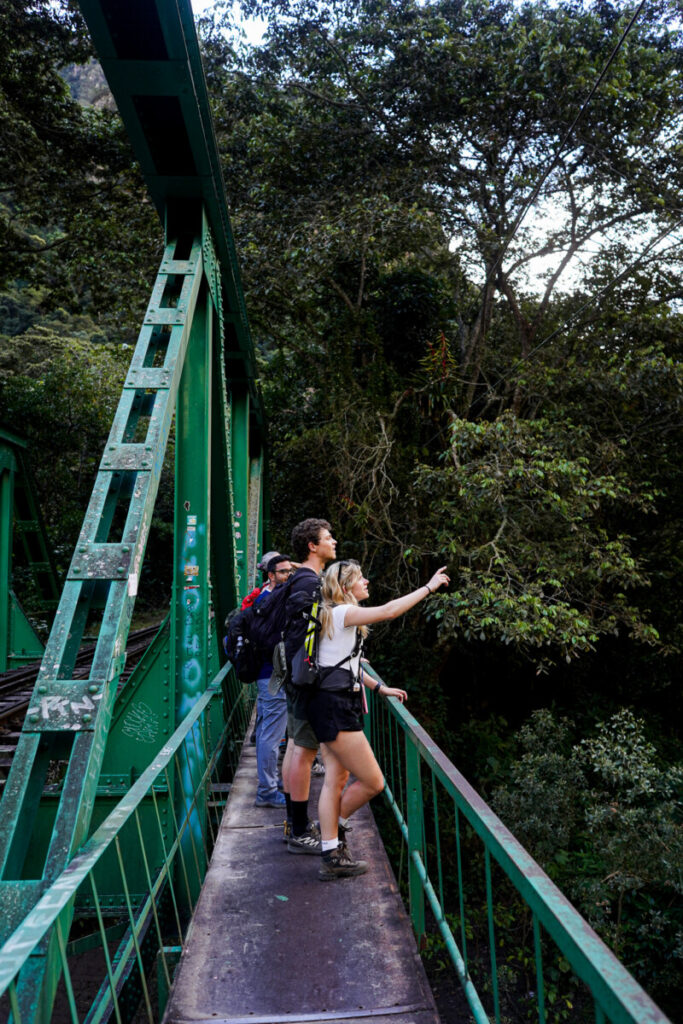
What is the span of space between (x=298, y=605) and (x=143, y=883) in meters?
3.41

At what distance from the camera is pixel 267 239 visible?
1182 cm

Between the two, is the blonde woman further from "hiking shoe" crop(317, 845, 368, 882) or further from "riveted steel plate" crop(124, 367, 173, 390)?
"riveted steel plate" crop(124, 367, 173, 390)

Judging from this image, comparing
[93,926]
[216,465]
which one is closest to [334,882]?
[216,465]

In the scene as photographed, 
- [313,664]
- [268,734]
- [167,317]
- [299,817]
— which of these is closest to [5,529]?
[268,734]

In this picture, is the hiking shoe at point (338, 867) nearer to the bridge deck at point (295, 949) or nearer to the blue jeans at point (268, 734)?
the bridge deck at point (295, 949)

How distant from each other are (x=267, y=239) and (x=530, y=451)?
586 centimetres

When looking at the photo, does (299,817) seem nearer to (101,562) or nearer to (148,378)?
(101,562)

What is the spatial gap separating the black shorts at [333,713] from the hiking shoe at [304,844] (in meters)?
0.95

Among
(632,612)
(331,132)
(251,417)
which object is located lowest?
(632,612)

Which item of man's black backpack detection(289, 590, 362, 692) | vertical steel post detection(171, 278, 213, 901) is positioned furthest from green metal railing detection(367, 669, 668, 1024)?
vertical steel post detection(171, 278, 213, 901)

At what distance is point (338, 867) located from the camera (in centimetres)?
368

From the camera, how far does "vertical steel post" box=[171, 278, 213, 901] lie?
15.4 ft

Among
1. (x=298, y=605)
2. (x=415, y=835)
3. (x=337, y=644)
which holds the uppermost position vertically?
(x=298, y=605)

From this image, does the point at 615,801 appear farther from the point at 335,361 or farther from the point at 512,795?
the point at 335,361
